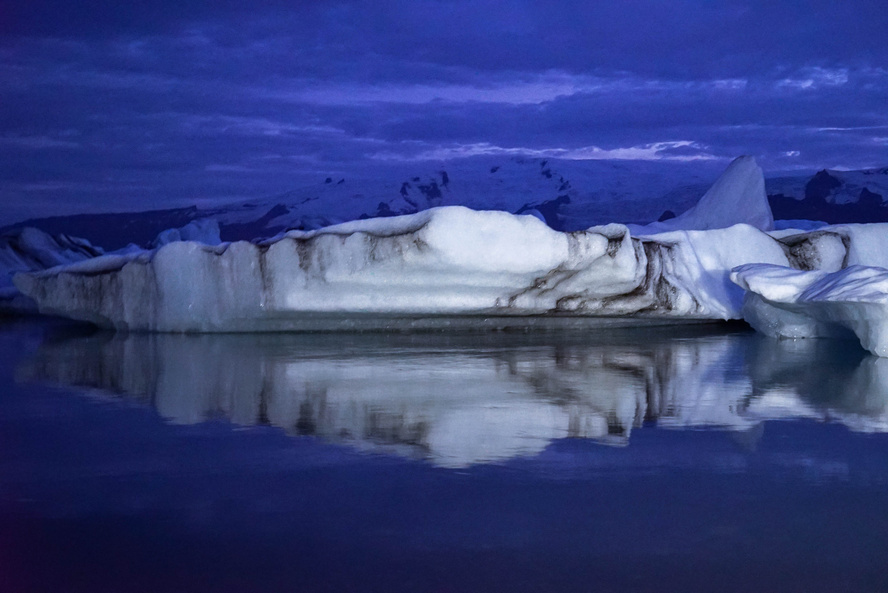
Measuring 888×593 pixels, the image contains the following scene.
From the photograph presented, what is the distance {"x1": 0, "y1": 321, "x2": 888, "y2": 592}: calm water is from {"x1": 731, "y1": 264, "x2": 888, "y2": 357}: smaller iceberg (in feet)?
3.33

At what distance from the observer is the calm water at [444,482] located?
1.60 m

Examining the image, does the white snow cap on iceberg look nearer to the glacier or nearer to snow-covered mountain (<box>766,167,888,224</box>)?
the glacier

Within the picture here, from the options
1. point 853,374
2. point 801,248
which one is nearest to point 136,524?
point 853,374

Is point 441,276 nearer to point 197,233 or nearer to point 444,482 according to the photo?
point 444,482

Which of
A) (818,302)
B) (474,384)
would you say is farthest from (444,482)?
(818,302)

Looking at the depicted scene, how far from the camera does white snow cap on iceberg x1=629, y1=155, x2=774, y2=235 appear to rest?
10789 mm

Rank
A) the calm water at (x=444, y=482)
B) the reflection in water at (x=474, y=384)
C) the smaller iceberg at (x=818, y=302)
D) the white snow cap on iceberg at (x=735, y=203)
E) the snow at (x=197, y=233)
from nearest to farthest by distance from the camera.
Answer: the calm water at (x=444, y=482) < the reflection in water at (x=474, y=384) < the smaller iceberg at (x=818, y=302) < the white snow cap on iceberg at (x=735, y=203) < the snow at (x=197, y=233)

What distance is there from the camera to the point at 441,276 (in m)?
6.56

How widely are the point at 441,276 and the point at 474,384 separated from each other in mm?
2759

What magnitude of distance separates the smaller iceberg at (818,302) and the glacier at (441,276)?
0.06 metres

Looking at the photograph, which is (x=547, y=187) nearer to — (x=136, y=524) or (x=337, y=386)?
(x=337, y=386)

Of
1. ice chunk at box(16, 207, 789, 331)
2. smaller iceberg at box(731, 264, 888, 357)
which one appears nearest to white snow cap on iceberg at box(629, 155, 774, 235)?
ice chunk at box(16, 207, 789, 331)

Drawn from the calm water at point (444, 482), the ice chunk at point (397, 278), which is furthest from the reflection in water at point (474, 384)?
the ice chunk at point (397, 278)

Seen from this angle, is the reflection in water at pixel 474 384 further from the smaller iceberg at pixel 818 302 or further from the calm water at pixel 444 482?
the smaller iceberg at pixel 818 302
